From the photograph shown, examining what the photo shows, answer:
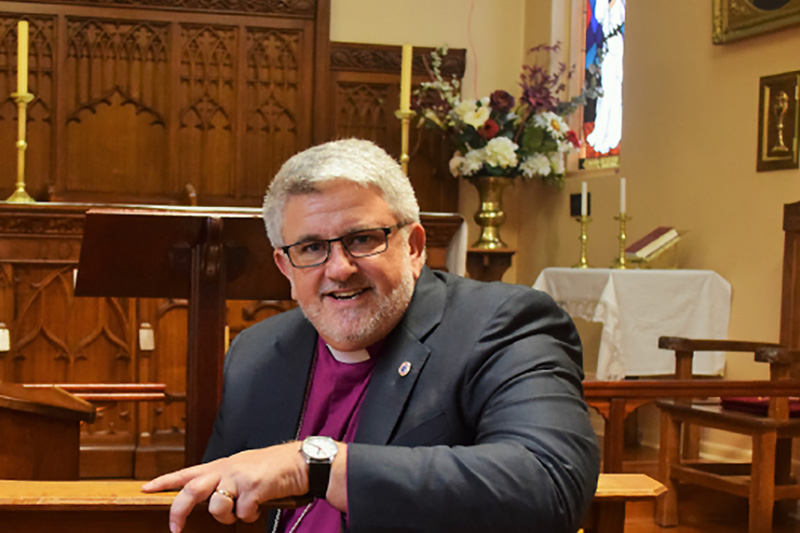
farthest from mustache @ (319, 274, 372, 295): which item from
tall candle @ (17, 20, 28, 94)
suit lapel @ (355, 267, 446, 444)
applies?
tall candle @ (17, 20, 28, 94)

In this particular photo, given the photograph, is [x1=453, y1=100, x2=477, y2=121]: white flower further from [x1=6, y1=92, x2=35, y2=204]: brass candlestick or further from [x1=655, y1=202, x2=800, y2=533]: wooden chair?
[x1=6, y1=92, x2=35, y2=204]: brass candlestick

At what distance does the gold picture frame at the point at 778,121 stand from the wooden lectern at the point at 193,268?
9.28ft

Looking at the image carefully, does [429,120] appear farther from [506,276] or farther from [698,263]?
[698,263]

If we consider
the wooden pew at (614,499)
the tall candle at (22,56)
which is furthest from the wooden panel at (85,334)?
the wooden pew at (614,499)

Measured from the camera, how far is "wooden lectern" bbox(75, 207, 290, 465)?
2.21m

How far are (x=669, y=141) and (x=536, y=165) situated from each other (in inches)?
32.9

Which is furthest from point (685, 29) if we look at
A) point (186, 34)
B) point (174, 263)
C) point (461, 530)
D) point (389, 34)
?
point (461, 530)

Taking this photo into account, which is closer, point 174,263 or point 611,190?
point 174,263

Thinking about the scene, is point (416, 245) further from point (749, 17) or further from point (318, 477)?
point (749, 17)

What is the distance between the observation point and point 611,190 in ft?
19.2

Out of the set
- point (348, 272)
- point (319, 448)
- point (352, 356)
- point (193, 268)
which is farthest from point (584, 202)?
point (319, 448)

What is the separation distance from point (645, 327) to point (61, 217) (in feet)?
8.85

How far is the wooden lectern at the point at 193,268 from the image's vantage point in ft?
7.23

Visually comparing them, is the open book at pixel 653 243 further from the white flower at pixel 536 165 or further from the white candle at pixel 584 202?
the white flower at pixel 536 165
